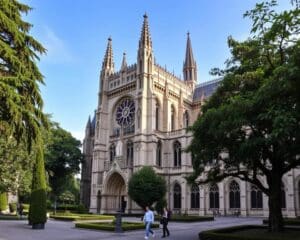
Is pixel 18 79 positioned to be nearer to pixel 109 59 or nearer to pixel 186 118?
pixel 186 118

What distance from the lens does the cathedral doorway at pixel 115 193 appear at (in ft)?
168

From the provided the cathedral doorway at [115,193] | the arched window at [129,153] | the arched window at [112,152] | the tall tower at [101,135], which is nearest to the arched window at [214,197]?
the arched window at [129,153]

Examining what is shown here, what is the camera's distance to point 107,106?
187ft

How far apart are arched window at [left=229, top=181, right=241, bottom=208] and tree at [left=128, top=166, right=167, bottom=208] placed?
32.0 feet

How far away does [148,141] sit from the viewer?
159ft

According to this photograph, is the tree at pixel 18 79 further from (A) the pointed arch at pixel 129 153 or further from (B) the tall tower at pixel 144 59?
(A) the pointed arch at pixel 129 153

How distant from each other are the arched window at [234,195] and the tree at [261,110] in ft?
77.1

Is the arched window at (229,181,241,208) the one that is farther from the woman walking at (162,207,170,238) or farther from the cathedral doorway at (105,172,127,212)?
the woman walking at (162,207,170,238)

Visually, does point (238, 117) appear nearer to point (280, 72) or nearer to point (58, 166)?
point (280, 72)

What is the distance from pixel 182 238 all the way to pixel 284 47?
11.3 meters

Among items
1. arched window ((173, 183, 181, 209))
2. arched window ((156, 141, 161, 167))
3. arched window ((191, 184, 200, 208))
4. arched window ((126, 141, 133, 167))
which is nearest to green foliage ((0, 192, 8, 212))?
arched window ((126, 141, 133, 167))

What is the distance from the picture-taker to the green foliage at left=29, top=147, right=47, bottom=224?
73.8 feet

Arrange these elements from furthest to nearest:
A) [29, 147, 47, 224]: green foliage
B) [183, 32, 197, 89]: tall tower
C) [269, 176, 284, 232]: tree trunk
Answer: [183, 32, 197, 89]: tall tower < [29, 147, 47, 224]: green foliage < [269, 176, 284, 232]: tree trunk

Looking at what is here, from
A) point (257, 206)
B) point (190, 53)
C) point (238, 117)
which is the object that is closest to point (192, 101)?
point (190, 53)
